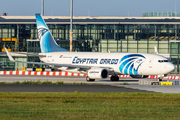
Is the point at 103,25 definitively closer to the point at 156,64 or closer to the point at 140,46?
the point at 140,46

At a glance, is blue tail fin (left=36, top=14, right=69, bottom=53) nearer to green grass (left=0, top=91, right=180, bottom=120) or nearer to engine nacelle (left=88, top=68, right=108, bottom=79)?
engine nacelle (left=88, top=68, right=108, bottom=79)

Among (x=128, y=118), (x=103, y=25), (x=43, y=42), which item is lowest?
(x=128, y=118)

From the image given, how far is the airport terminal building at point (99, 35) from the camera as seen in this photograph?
74.8 metres

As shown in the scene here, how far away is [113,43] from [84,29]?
947 centimetres

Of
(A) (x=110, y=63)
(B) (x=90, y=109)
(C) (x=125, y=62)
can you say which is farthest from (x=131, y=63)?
(B) (x=90, y=109)

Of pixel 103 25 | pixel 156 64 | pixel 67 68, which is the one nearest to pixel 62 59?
pixel 67 68

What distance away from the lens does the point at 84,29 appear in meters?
81.3

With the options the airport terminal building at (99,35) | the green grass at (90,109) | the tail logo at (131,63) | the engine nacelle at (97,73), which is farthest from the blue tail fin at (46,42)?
the green grass at (90,109)

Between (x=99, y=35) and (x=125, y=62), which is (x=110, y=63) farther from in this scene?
(x=99, y=35)

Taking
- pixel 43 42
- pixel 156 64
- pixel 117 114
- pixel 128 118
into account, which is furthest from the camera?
pixel 43 42

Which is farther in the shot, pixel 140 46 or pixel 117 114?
pixel 140 46

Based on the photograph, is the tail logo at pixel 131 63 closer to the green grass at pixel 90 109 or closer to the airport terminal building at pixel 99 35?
the green grass at pixel 90 109

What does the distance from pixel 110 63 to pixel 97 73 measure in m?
2.84

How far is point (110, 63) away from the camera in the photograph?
1761 inches
